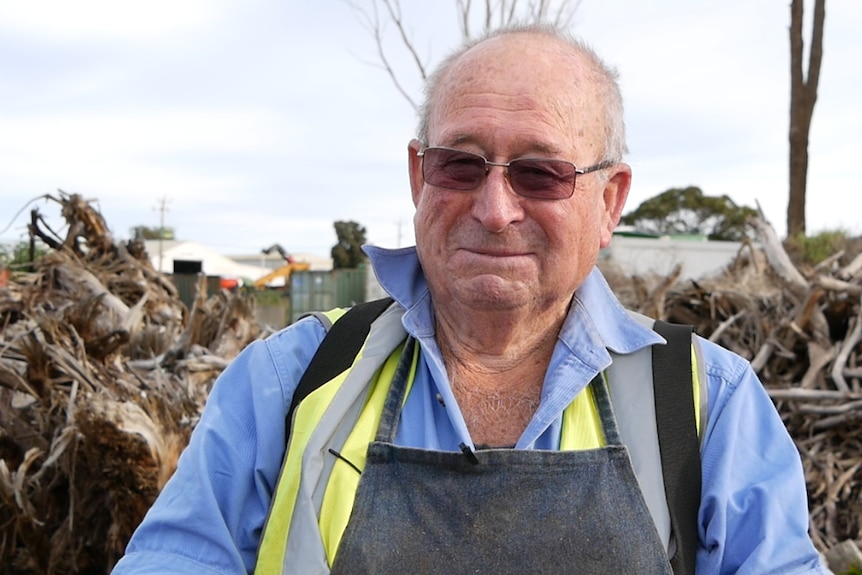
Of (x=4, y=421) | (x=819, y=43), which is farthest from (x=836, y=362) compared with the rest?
(x=819, y=43)

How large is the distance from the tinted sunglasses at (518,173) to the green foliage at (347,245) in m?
46.9

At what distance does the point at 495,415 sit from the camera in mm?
1907

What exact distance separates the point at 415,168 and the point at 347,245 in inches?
1942

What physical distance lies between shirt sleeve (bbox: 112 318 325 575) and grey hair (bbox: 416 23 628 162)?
2.22 feet

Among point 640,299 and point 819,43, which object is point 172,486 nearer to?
point 640,299

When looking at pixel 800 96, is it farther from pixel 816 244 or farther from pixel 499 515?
pixel 499 515

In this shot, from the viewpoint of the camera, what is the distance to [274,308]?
20953 mm

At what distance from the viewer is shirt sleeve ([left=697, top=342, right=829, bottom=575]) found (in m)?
1.67

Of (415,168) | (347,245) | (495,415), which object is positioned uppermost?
(347,245)

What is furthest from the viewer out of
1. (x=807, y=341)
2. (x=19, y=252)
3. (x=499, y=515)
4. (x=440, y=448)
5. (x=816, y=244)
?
(x=816, y=244)

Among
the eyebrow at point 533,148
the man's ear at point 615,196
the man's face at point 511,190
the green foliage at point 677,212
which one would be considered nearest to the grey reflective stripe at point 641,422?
the man's face at point 511,190

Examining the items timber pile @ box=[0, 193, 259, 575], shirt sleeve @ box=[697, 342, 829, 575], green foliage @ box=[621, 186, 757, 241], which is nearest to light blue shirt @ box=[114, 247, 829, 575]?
shirt sleeve @ box=[697, 342, 829, 575]

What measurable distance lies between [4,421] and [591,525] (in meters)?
4.07

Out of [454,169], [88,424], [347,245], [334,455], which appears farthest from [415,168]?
[347,245]
